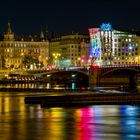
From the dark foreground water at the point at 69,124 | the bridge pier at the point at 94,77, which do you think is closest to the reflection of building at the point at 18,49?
the bridge pier at the point at 94,77

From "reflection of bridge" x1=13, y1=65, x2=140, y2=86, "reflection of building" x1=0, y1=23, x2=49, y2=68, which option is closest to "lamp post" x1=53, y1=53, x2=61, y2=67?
"reflection of building" x1=0, y1=23, x2=49, y2=68

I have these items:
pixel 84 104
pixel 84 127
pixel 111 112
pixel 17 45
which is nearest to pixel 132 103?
pixel 84 104

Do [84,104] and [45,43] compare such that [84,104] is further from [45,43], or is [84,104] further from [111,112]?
[45,43]

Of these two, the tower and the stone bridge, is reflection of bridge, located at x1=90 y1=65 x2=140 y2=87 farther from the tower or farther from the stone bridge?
the tower

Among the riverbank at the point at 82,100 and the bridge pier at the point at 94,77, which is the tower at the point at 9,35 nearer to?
the bridge pier at the point at 94,77

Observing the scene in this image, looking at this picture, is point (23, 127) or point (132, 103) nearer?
point (23, 127)

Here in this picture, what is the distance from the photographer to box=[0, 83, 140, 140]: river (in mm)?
29391

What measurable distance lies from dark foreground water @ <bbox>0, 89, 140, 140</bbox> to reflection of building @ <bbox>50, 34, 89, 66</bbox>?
133 m

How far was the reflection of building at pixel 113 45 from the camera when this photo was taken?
164 m

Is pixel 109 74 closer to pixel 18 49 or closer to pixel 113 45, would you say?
pixel 113 45

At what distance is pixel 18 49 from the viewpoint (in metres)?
183

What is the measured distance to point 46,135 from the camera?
29.6 m

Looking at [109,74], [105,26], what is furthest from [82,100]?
[105,26]

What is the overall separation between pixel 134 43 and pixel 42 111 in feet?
413
